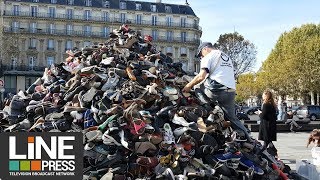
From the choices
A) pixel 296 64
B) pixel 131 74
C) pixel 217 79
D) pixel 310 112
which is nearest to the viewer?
pixel 217 79

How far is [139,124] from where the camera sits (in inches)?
273

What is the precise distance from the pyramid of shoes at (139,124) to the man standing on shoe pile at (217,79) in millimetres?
184

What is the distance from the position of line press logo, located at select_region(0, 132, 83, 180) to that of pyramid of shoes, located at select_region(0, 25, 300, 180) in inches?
54.6

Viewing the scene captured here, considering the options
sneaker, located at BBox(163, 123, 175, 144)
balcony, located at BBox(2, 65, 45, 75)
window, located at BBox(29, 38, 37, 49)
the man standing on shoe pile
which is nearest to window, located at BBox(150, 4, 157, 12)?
window, located at BBox(29, 38, 37, 49)

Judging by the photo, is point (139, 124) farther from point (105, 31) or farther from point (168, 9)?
point (168, 9)

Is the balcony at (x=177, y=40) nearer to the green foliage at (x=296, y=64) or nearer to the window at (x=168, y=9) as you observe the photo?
the window at (x=168, y=9)

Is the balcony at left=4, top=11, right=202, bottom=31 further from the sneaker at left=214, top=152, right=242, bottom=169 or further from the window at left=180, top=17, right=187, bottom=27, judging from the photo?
the sneaker at left=214, top=152, right=242, bottom=169

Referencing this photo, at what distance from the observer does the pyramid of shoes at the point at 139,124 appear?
6.69 meters

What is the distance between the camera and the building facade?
85.4 meters

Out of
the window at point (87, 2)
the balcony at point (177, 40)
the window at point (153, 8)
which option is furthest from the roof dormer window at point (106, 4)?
the balcony at point (177, 40)

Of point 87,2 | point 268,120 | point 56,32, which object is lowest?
point 268,120

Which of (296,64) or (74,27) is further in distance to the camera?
(74,27)

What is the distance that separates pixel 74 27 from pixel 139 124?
85.1 m

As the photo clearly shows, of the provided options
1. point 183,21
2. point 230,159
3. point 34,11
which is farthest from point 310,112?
point 34,11
